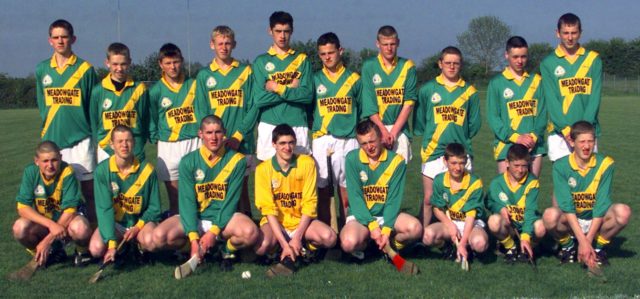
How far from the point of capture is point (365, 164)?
5652 mm

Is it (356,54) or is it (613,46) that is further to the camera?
(613,46)

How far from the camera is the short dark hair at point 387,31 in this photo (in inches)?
241

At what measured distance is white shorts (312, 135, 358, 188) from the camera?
6125 millimetres

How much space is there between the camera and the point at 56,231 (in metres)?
5.41

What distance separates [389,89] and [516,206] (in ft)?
4.85

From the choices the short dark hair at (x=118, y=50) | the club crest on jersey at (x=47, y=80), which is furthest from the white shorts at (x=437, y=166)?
the club crest on jersey at (x=47, y=80)

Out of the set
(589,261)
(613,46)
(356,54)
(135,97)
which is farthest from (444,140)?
(613,46)

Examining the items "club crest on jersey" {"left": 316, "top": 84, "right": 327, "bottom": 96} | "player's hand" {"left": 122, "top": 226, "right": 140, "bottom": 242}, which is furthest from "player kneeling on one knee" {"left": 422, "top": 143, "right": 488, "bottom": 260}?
"player's hand" {"left": 122, "top": 226, "right": 140, "bottom": 242}

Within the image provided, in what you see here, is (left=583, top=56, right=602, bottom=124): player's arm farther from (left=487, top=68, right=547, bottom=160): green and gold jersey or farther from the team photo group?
(left=487, top=68, right=547, bottom=160): green and gold jersey

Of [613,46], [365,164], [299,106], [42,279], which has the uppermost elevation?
[613,46]

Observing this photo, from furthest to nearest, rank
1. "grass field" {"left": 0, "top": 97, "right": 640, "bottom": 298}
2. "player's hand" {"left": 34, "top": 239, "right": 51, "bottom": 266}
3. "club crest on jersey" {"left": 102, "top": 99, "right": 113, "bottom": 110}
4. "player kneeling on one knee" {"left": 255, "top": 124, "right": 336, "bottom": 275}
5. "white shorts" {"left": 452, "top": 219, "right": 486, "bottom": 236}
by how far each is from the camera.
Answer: "club crest on jersey" {"left": 102, "top": 99, "right": 113, "bottom": 110} → "white shorts" {"left": 452, "top": 219, "right": 486, "bottom": 236} → "player kneeling on one knee" {"left": 255, "top": 124, "right": 336, "bottom": 275} → "player's hand" {"left": 34, "top": 239, "right": 51, "bottom": 266} → "grass field" {"left": 0, "top": 97, "right": 640, "bottom": 298}

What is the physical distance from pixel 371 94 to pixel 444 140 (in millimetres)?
750

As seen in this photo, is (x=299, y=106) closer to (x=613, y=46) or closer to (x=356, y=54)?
(x=356, y=54)

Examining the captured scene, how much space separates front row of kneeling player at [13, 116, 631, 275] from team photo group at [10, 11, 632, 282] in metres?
0.01
